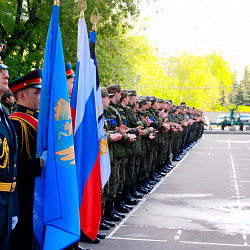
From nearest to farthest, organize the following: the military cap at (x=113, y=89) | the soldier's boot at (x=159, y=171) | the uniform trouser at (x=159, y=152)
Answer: the military cap at (x=113, y=89)
the uniform trouser at (x=159, y=152)
the soldier's boot at (x=159, y=171)

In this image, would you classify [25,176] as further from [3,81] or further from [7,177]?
[3,81]

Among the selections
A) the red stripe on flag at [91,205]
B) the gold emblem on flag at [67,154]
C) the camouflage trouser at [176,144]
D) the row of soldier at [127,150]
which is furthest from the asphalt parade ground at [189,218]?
the camouflage trouser at [176,144]

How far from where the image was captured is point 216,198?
10.4 metres

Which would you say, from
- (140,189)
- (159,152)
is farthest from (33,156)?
(159,152)

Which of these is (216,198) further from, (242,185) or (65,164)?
(65,164)

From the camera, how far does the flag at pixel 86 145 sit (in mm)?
5027

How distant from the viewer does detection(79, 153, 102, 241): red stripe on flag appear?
5.03 meters

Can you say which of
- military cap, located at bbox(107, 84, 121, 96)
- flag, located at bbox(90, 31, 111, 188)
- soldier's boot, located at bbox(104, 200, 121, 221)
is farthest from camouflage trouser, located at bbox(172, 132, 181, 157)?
flag, located at bbox(90, 31, 111, 188)

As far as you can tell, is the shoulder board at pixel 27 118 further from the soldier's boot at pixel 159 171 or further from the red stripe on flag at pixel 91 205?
the soldier's boot at pixel 159 171

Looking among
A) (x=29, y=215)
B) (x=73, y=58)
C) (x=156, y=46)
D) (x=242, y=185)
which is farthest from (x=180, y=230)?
(x=156, y=46)

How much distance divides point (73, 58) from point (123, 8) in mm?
3337

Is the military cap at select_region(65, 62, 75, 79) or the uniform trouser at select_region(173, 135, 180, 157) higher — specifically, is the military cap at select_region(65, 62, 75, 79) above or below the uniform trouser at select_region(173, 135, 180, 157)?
above

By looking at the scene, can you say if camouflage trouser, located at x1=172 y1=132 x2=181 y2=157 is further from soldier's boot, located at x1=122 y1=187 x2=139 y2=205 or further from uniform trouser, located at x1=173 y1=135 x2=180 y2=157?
soldier's boot, located at x1=122 y1=187 x2=139 y2=205

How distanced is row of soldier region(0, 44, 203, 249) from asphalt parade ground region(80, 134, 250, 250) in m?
0.33
